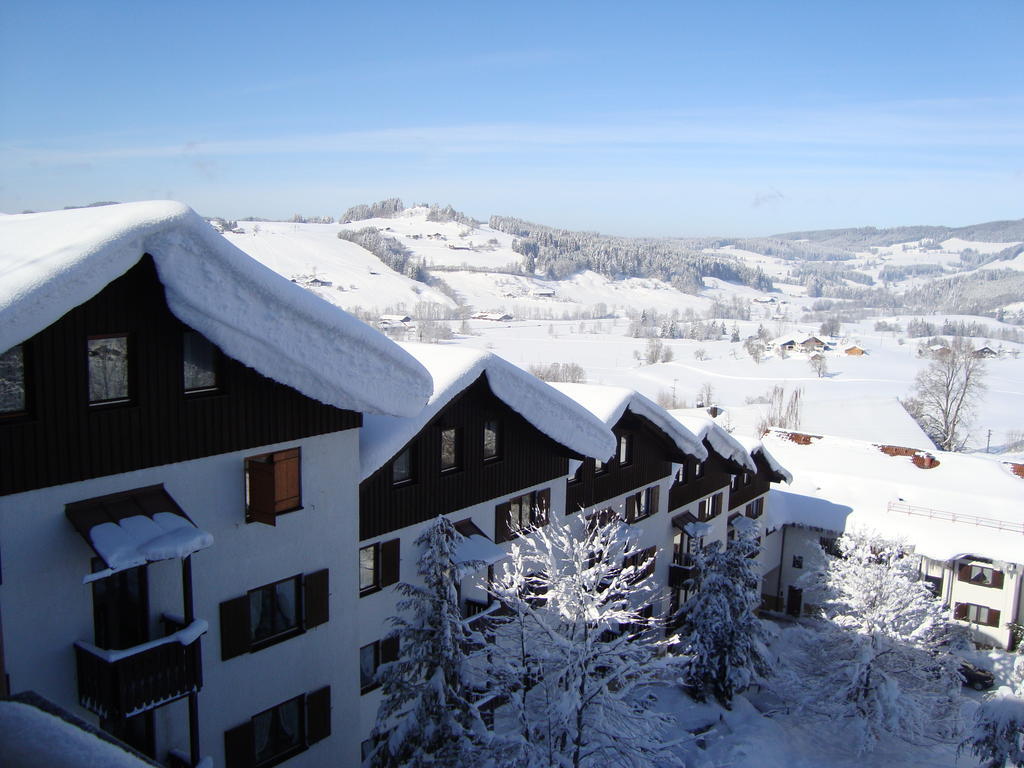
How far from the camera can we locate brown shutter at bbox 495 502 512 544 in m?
17.7

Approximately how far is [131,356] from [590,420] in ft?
34.6

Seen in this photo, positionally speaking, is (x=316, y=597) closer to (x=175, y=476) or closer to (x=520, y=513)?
(x=175, y=476)

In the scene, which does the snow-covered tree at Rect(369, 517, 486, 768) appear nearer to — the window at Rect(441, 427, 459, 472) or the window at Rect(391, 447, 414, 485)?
the window at Rect(391, 447, 414, 485)

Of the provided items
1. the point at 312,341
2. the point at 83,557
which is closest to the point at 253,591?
the point at 83,557

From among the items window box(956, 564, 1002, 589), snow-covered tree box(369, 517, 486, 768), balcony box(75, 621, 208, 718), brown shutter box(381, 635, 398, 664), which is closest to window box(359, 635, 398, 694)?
brown shutter box(381, 635, 398, 664)

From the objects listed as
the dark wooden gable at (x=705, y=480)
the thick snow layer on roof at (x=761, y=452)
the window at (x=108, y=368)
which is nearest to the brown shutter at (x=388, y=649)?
the window at (x=108, y=368)

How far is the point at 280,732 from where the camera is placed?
12656mm

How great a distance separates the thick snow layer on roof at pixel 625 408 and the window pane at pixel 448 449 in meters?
4.52

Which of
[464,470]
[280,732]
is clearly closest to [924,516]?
[464,470]

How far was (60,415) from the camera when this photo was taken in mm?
9117

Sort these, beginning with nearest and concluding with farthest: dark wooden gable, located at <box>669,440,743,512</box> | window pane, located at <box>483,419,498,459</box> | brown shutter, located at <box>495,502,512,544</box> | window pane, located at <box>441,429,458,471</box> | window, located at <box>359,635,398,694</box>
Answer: window, located at <box>359,635,398,694</box>
window pane, located at <box>441,429,458,471</box>
window pane, located at <box>483,419,498,459</box>
brown shutter, located at <box>495,502,512,544</box>
dark wooden gable, located at <box>669,440,743,512</box>

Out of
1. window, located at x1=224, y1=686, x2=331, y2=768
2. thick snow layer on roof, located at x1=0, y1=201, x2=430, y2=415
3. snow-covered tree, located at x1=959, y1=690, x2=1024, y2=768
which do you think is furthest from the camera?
snow-covered tree, located at x1=959, y1=690, x2=1024, y2=768

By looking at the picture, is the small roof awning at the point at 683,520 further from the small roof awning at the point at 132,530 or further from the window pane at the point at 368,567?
the small roof awning at the point at 132,530

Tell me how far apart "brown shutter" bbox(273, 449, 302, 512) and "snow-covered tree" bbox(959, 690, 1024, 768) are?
59.5 ft
